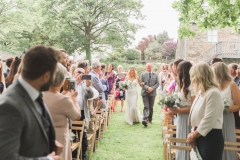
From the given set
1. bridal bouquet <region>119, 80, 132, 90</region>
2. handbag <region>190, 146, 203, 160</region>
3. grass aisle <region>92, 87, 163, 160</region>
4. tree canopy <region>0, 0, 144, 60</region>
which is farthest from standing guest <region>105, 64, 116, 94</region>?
tree canopy <region>0, 0, 144, 60</region>

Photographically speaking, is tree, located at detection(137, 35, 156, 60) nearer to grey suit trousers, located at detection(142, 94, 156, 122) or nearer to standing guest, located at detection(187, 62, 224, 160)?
grey suit trousers, located at detection(142, 94, 156, 122)

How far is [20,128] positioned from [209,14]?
7.86 meters

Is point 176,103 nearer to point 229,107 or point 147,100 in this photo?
point 229,107

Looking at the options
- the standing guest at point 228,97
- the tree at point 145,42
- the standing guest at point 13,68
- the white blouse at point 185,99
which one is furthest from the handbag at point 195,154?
the tree at point 145,42

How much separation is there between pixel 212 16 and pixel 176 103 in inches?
178

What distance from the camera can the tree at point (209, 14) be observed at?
732 centimetres

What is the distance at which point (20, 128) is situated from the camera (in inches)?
63.1

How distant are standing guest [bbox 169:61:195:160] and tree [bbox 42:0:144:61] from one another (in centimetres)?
2570

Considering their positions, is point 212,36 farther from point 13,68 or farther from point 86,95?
point 13,68

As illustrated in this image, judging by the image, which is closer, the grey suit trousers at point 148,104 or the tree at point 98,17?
the grey suit trousers at point 148,104

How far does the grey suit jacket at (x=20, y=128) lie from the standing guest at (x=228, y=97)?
345 cm

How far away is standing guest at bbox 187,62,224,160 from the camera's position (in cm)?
338

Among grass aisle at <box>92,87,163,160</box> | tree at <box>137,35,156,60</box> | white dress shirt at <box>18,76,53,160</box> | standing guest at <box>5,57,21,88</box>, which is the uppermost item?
tree at <box>137,35,156,60</box>

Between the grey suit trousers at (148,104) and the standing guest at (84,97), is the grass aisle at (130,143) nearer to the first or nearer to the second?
the grey suit trousers at (148,104)
